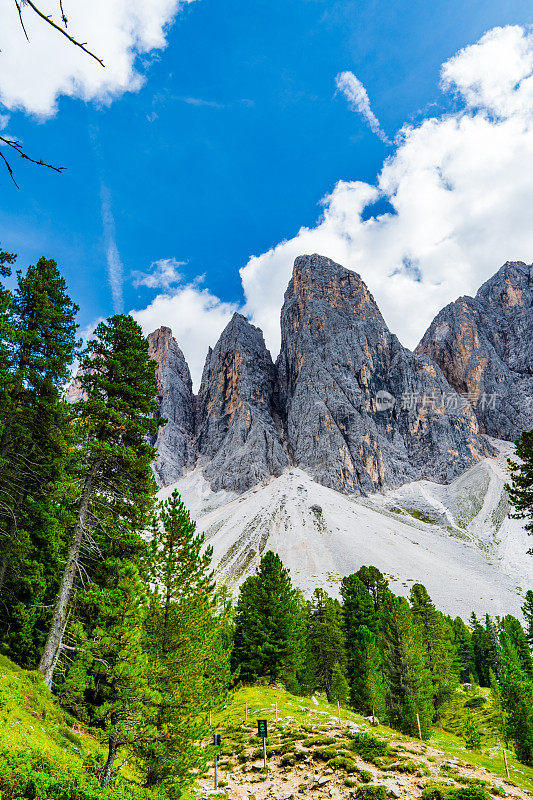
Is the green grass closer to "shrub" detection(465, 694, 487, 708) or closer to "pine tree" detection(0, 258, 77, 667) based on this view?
"pine tree" detection(0, 258, 77, 667)

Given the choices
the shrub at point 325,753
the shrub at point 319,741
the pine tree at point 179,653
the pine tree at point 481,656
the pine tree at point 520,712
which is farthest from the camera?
the pine tree at point 481,656

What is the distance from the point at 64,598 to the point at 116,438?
5.72 m

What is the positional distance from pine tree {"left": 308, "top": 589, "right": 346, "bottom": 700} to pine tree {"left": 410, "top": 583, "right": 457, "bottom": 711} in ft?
23.2

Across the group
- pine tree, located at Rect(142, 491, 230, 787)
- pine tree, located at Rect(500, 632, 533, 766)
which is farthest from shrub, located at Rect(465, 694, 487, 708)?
pine tree, located at Rect(142, 491, 230, 787)

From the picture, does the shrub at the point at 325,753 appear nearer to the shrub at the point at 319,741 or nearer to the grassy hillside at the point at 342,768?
the grassy hillside at the point at 342,768

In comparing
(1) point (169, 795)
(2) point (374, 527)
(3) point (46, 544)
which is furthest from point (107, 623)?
(2) point (374, 527)

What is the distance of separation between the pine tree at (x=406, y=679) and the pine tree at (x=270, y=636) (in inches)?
302

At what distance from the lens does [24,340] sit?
50.9 ft

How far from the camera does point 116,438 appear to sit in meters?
15.9

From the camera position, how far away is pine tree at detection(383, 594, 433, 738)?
24.0 meters

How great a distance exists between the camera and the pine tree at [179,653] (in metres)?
10.6

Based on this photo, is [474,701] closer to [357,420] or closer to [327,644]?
[327,644]

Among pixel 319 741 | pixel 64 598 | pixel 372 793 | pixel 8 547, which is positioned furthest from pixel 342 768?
pixel 8 547

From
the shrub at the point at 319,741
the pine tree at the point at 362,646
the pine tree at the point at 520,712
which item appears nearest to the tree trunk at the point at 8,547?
the shrub at the point at 319,741
